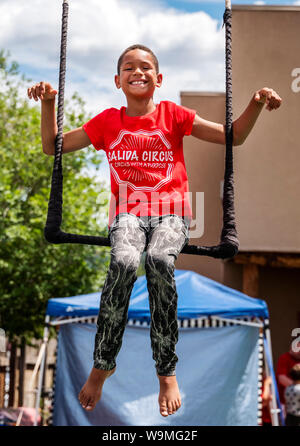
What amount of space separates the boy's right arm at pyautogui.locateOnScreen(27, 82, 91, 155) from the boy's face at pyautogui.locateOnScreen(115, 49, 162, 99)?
30cm

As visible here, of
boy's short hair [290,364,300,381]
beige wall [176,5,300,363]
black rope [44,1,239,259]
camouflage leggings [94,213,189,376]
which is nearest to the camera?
camouflage leggings [94,213,189,376]

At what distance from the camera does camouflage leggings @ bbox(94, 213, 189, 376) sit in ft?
8.99

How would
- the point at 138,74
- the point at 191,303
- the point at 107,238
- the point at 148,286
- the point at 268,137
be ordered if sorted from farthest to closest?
the point at 268,137 < the point at 191,303 < the point at 138,74 < the point at 107,238 < the point at 148,286

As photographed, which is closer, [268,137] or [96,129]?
[96,129]

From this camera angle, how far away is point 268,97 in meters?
2.98

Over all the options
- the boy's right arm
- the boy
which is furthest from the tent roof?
the boy

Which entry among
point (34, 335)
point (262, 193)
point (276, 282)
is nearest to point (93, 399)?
point (262, 193)

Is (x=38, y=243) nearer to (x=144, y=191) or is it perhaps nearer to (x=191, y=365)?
(x=191, y=365)

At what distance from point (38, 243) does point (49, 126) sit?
8.69m

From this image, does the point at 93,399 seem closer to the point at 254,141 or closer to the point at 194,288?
the point at 194,288

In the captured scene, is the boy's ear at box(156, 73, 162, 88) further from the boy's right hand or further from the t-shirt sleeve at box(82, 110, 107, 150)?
the boy's right hand

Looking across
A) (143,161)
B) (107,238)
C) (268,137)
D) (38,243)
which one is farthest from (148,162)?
(38,243)

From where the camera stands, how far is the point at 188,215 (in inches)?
119

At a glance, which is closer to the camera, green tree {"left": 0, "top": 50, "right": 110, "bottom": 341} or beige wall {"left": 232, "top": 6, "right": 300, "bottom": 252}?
beige wall {"left": 232, "top": 6, "right": 300, "bottom": 252}
